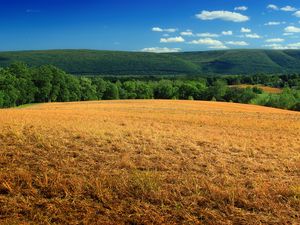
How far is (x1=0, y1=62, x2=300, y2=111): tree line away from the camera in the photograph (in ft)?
292

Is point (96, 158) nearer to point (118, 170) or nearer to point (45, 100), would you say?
point (118, 170)

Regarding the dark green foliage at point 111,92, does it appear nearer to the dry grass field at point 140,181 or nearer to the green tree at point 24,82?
the green tree at point 24,82

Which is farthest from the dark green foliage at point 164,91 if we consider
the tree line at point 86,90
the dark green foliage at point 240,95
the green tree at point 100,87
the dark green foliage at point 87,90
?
the dark green foliage at point 87,90

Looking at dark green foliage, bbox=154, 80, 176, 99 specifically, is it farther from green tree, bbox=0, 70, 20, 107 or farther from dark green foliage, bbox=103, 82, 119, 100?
green tree, bbox=0, 70, 20, 107

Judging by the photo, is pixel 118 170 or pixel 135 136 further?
pixel 135 136

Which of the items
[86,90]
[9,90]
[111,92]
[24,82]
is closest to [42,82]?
[24,82]

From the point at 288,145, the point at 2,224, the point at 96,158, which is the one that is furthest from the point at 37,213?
the point at 288,145

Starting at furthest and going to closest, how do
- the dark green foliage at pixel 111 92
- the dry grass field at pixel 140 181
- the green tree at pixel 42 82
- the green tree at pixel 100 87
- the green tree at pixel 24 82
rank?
1. the dark green foliage at pixel 111 92
2. the green tree at pixel 100 87
3. the green tree at pixel 42 82
4. the green tree at pixel 24 82
5. the dry grass field at pixel 140 181

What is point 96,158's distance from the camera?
11.8 meters

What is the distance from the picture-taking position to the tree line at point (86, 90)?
89125 millimetres

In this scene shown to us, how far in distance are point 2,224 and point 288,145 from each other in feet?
41.0

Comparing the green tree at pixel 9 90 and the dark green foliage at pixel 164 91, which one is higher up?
the green tree at pixel 9 90

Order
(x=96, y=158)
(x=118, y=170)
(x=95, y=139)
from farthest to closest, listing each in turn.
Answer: (x=95, y=139)
(x=96, y=158)
(x=118, y=170)

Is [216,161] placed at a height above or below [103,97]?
above
